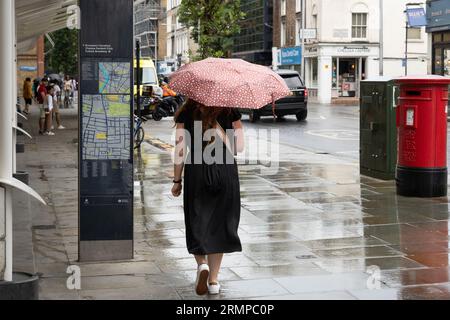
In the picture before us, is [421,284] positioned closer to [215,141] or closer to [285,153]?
[215,141]

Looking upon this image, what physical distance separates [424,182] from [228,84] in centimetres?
543

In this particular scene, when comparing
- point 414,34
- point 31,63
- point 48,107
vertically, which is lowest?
point 48,107

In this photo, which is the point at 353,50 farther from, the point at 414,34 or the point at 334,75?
the point at 414,34

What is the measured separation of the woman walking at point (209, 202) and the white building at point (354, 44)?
46622mm

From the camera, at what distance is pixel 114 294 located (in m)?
5.92

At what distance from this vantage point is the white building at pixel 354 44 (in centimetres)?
5197

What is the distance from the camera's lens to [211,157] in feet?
19.6

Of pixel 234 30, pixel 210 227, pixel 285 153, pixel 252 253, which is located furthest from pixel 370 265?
pixel 234 30

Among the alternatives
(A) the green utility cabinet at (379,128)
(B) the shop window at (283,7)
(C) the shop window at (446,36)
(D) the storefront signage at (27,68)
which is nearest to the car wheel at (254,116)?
(C) the shop window at (446,36)

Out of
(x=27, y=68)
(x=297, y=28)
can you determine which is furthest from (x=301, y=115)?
(x=297, y=28)

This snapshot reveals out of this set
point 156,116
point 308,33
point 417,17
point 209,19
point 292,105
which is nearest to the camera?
point 209,19

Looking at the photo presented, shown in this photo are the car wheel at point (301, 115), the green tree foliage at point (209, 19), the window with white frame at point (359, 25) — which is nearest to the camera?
the green tree foliage at point (209, 19)

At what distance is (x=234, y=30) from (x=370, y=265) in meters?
19.5

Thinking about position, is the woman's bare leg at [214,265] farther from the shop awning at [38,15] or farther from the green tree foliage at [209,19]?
the green tree foliage at [209,19]
